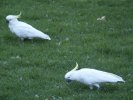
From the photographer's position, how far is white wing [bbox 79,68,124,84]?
1001 cm

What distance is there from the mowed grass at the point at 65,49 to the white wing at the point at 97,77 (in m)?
0.28

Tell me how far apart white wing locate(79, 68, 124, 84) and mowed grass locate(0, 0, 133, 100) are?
0.28 metres

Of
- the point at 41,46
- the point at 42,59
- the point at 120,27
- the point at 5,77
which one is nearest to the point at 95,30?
the point at 120,27

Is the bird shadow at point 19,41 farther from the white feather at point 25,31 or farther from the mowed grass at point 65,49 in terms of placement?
the white feather at point 25,31

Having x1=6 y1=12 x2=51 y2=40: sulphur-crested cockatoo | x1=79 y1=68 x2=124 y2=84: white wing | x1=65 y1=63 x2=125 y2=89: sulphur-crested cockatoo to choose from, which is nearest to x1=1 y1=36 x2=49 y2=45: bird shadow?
x1=6 y1=12 x2=51 y2=40: sulphur-crested cockatoo

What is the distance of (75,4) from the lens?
1977 centimetres

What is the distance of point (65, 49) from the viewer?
13.8 metres

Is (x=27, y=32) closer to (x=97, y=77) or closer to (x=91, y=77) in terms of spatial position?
(x=91, y=77)

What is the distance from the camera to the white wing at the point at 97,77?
10.0 metres

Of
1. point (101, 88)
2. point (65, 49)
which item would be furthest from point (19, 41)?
point (101, 88)

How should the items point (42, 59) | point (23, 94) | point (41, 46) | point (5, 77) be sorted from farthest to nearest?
point (41, 46) < point (42, 59) < point (5, 77) < point (23, 94)

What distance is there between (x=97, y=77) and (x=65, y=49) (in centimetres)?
361

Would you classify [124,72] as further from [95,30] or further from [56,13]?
[56,13]

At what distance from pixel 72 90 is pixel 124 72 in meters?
1.66
